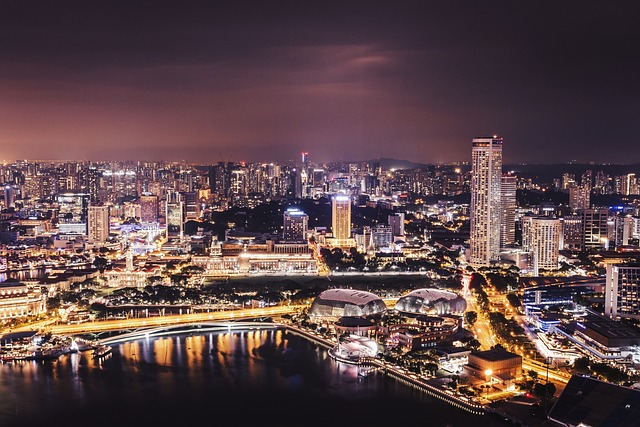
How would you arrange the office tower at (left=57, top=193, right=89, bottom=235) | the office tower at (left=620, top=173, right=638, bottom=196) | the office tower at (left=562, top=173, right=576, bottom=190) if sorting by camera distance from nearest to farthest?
the office tower at (left=57, top=193, right=89, bottom=235) < the office tower at (left=620, top=173, right=638, bottom=196) < the office tower at (left=562, top=173, right=576, bottom=190)

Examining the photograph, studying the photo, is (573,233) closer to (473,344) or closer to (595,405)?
(473,344)

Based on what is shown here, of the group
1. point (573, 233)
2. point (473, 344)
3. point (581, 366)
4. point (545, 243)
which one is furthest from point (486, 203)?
point (581, 366)

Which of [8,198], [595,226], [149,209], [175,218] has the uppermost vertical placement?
[8,198]

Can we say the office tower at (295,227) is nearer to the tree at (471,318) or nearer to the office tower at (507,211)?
the office tower at (507,211)

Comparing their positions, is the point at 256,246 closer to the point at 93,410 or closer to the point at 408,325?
the point at 408,325

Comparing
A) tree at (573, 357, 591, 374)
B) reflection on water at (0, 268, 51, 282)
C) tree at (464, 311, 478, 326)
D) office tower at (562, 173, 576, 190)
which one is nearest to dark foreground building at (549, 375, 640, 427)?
tree at (573, 357, 591, 374)

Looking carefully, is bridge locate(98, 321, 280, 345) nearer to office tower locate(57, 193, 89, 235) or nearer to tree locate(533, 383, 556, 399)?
tree locate(533, 383, 556, 399)

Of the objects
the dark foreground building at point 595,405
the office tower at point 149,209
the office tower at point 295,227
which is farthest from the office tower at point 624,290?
the office tower at point 149,209
